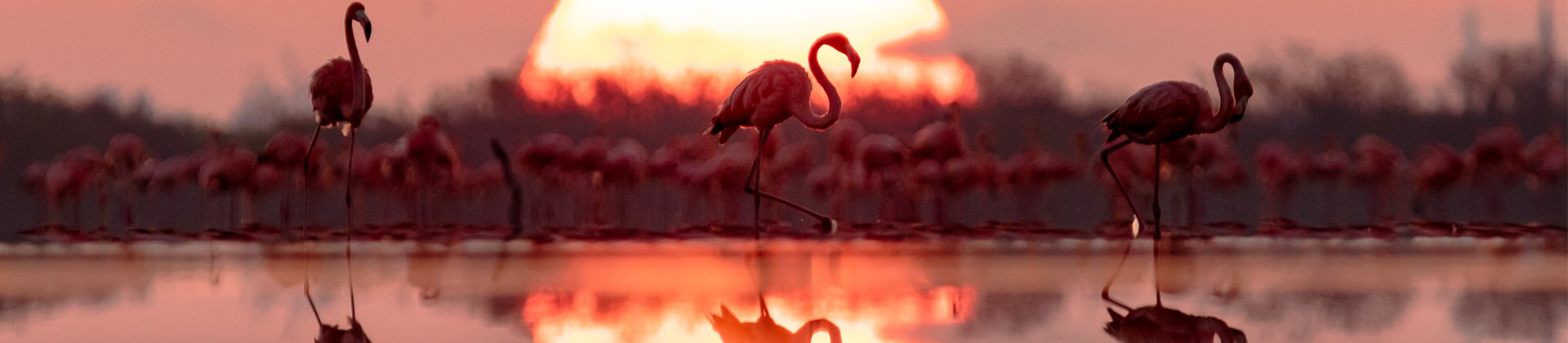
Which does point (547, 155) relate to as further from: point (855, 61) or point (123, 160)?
point (855, 61)

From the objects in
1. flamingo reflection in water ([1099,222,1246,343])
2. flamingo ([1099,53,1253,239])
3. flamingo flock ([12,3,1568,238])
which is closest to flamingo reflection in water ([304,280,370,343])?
flamingo reflection in water ([1099,222,1246,343])

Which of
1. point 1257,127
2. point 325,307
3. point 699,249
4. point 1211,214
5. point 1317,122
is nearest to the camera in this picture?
point 325,307

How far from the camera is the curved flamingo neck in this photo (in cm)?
1038

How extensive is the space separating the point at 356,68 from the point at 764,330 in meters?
6.74

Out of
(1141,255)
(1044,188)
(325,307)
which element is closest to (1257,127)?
(1044,188)

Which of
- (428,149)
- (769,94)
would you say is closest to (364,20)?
(769,94)

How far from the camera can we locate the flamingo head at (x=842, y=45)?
1004cm

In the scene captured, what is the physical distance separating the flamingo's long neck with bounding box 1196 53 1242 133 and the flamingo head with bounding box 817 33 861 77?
2129 millimetres

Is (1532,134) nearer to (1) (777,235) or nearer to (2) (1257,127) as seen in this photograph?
(2) (1257,127)

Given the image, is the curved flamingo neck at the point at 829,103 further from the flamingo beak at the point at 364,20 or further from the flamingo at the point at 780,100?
the flamingo beak at the point at 364,20

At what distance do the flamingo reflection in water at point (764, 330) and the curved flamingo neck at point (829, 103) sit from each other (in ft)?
16.6

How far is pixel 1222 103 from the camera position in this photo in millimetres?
10133

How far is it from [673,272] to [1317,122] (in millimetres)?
19037

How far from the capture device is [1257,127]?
76.1 ft
